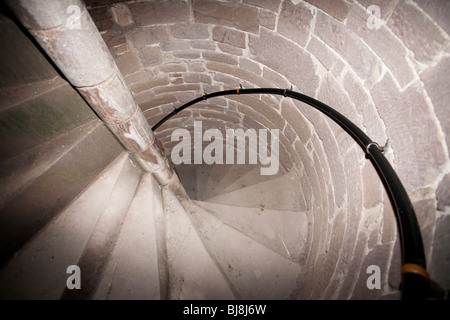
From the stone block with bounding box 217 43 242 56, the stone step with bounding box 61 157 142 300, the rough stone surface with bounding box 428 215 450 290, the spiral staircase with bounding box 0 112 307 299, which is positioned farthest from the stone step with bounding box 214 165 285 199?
the rough stone surface with bounding box 428 215 450 290

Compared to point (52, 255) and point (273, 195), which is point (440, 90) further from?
point (273, 195)

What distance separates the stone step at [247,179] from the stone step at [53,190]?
8.12 feet

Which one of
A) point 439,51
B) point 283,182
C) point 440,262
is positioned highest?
point 283,182

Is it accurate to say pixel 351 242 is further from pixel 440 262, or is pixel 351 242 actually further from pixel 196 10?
pixel 196 10

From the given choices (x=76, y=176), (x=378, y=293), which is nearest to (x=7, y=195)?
(x=76, y=176)

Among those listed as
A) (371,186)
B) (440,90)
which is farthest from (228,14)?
(371,186)

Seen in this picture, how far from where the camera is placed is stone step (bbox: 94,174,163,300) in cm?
169

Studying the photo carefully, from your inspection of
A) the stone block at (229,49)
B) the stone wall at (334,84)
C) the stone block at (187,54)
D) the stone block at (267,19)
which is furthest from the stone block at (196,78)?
the stone block at (267,19)

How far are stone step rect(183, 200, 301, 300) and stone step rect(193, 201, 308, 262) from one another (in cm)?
23

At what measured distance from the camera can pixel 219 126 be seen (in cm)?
398

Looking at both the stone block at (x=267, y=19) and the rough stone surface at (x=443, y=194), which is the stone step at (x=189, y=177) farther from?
the rough stone surface at (x=443, y=194)

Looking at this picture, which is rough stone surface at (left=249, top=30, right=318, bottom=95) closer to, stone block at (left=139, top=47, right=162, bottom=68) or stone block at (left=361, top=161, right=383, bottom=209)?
stone block at (left=361, top=161, right=383, bottom=209)

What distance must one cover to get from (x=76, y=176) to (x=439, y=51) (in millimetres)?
2511

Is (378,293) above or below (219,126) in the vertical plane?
below
